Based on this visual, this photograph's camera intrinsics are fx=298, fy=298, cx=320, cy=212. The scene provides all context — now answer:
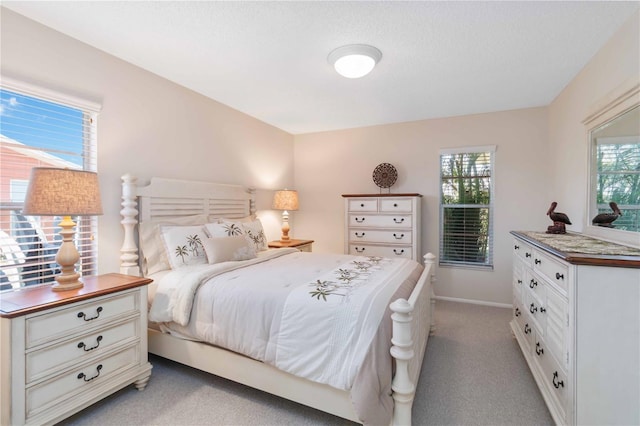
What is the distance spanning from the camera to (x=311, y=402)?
1.69m

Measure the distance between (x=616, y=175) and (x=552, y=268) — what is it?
92 cm

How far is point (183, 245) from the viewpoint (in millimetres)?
2490

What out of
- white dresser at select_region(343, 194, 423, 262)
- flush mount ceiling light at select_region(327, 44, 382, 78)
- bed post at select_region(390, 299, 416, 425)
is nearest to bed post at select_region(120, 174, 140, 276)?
flush mount ceiling light at select_region(327, 44, 382, 78)

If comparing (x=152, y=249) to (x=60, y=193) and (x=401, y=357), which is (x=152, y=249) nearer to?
(x=60, y=193)

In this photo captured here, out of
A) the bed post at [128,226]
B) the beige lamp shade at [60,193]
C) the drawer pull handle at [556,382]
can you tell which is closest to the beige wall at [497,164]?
the drawer pull handle at [556,382]

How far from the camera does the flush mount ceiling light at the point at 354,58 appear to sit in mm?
2230

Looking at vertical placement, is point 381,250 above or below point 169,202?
below

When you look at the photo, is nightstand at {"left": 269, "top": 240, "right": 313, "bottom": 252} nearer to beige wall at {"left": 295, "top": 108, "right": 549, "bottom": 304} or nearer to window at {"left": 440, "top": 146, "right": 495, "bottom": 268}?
beige wall at {"left": 295, "top": 108, "right": 549, "bottom": 304}

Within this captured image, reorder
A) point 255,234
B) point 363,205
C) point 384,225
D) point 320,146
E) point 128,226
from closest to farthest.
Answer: point 128,226 < point 255,234 < point 384,225 < point 363,205 < point 320,146

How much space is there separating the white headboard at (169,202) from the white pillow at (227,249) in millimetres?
555

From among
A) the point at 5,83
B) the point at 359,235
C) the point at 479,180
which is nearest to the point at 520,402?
the point at 359,235

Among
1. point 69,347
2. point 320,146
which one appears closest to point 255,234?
Result: point 69,347

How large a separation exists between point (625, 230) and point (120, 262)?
3.64 metres

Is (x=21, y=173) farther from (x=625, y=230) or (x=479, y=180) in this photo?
(x=479, y=180)
